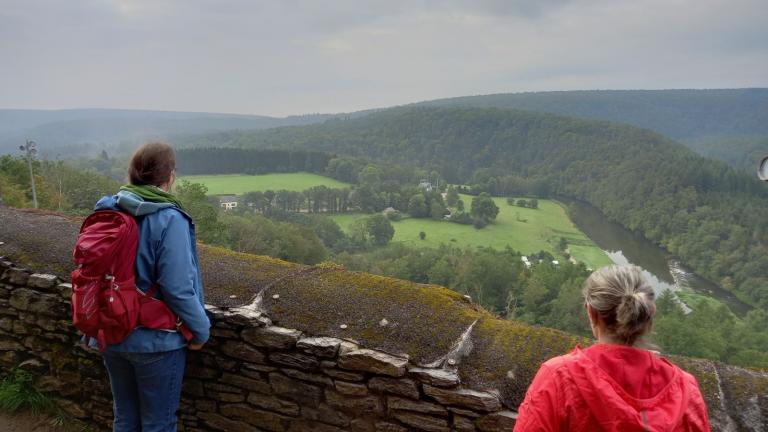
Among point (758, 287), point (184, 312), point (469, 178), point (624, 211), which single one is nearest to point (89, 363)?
point (184, 312)

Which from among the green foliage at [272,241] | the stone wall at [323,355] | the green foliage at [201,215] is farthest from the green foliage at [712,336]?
the green foliage at [272,241]

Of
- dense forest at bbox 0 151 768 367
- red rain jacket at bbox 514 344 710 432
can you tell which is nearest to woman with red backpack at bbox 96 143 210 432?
red rain jacket at bbox 514 344 710 432

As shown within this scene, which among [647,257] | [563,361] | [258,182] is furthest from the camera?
[258,182]

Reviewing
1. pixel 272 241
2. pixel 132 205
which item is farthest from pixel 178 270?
pixel 272 241

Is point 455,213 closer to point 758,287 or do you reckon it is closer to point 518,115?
point 758,287

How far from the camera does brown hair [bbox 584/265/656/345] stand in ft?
5.09

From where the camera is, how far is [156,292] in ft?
8.29

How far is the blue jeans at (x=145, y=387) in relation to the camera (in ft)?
8.39

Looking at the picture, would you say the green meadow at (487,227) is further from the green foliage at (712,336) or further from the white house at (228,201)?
the green foliage at (712,336)

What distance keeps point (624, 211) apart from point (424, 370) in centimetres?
8870

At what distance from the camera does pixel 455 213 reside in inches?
2852

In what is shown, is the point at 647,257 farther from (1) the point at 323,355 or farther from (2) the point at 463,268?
(1) the point at 323,355

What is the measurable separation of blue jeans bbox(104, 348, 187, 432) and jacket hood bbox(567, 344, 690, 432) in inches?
84.9

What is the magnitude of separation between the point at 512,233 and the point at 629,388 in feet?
223
